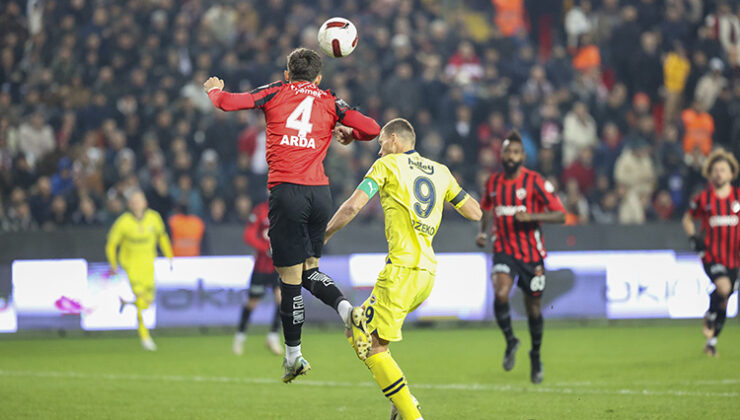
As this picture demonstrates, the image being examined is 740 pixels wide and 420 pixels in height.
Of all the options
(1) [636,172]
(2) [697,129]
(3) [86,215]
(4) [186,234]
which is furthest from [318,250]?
(2) [697,129]

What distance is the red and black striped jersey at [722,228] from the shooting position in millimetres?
12484

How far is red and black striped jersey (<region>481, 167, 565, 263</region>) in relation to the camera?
10.6 metres

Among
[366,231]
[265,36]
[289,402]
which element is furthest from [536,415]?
[265,36]

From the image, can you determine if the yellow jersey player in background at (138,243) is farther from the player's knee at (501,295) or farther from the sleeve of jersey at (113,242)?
the player's knee at (501,295)

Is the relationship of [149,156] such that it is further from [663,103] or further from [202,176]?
[663,103]

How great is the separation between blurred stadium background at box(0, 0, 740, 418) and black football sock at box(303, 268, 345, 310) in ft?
19.3

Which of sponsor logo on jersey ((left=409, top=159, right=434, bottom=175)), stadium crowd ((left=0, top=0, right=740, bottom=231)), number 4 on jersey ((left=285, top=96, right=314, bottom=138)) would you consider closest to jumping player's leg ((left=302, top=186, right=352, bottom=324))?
number 4 on jersey ((left=285, top=96, right=314, bottom=138))

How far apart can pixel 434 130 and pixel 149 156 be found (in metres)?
5.15

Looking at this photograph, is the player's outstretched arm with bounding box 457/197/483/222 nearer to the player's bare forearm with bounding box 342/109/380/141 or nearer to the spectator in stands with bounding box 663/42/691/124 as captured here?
the player's bare forearm with bounding box 342/109/380/141

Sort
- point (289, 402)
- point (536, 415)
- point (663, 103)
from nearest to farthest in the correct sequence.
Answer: point (536, 415), point (289, 402), point (663, 103)

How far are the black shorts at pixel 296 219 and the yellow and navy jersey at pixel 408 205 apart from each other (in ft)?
2.04

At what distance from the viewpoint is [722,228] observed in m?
12.5

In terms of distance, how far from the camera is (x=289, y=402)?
30.5ft

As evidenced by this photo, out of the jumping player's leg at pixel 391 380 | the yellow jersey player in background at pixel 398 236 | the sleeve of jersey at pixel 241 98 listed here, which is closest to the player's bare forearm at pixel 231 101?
the sleeve of jersey at pixel 241 98
